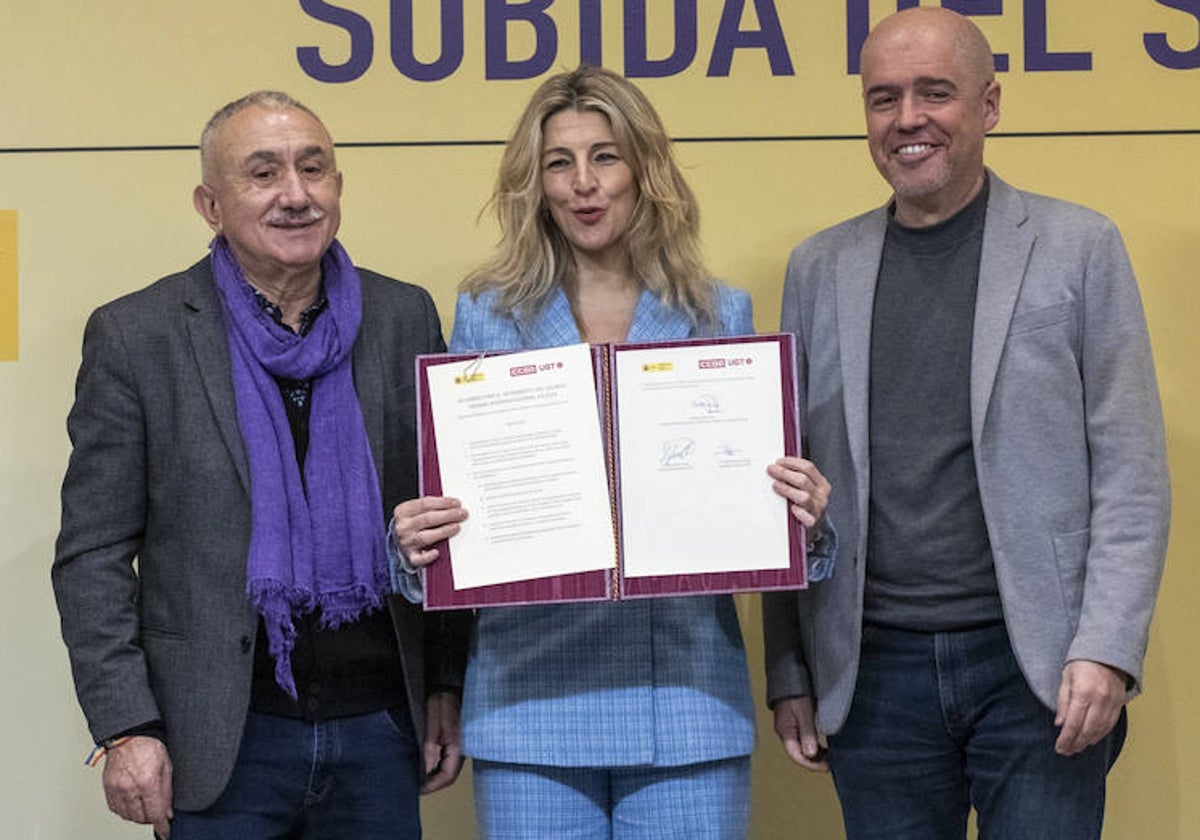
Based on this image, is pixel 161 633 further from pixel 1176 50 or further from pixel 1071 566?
pixel 1176 50

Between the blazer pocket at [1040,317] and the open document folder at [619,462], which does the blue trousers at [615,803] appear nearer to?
the open document folder at [619,462]

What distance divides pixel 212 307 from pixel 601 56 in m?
1.24

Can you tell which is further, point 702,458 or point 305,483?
point 305,483

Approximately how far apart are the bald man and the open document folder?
0.21 meters

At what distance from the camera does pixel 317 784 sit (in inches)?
95.2

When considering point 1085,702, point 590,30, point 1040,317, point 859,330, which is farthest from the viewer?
point 590,30

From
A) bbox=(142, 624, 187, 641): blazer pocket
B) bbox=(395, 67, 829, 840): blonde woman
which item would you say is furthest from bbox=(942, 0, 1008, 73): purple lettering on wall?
bbox=(142, 624, 187, 641): blazer pocket

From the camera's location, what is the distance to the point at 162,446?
2410 millimetres

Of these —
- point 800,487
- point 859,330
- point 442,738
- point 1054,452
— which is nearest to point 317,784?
point 442,738

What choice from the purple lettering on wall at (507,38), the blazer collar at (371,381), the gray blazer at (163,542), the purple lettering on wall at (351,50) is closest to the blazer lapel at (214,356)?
the gray blazer at (163,542)

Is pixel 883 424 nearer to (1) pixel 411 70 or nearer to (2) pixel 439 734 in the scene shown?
(2) pixel 439 734

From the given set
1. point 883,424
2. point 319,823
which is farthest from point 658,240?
point 319,823

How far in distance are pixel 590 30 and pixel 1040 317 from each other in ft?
4.57
